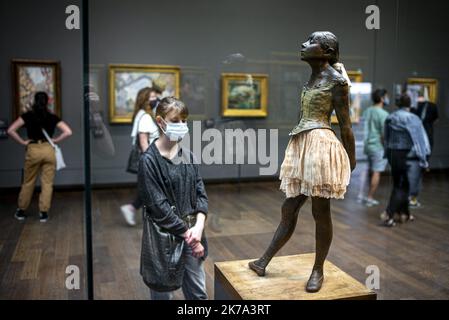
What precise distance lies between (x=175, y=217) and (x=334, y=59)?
2.84ft

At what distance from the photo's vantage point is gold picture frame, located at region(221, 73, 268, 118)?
2.37m

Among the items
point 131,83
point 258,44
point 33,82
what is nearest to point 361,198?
point 258,44

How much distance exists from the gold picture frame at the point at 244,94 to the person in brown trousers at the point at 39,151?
79.7 inches

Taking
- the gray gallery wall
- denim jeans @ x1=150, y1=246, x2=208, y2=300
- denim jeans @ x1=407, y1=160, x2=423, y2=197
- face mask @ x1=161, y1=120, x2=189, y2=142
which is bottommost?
denim jeans @ x1=150, y1=246, x2=208, y2=300

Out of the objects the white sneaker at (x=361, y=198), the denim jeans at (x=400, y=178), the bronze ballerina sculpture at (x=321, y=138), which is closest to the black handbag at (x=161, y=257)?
the bronze ballerina sculpture at (x=321, y=138)

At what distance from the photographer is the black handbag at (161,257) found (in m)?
1.87

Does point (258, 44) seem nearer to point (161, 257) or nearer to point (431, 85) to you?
point (431, 85)

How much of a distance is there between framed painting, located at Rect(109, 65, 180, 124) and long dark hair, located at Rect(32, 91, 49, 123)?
1185 millimetres

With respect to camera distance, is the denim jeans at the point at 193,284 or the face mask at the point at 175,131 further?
the denim jeans at the point at 193,284

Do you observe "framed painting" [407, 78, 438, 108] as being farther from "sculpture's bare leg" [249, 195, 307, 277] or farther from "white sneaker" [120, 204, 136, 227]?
"white sneaker" [120, 204, 136, 227]

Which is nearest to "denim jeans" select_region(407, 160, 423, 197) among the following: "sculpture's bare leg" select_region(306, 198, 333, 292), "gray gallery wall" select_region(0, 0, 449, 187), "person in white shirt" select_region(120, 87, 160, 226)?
"gray gallery wall" select_region(0, 0, 449, 187)

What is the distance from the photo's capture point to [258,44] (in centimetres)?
252

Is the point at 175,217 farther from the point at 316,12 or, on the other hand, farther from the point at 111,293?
the point at 111,293

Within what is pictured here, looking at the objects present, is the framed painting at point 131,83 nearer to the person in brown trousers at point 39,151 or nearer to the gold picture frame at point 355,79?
the gold picture frame at point 355,79
